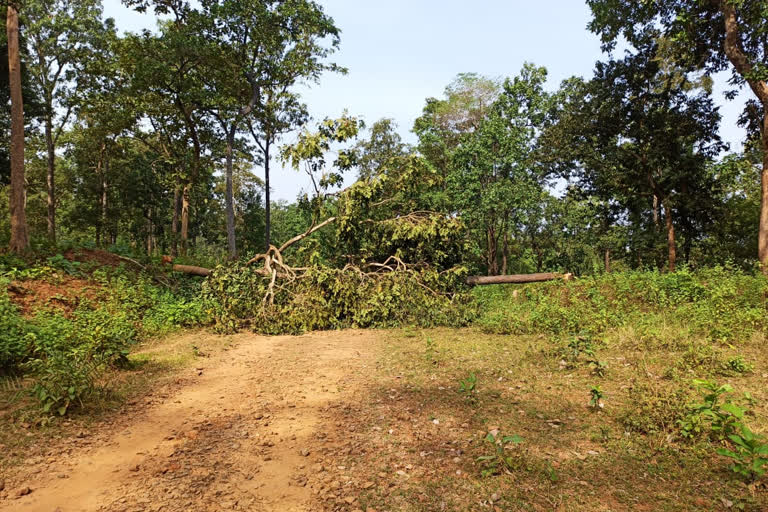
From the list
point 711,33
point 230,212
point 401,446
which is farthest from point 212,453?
point 711,33

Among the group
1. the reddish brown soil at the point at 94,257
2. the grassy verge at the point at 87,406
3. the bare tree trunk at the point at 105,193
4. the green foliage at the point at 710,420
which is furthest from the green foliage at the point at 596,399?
the bare tree trunk at the point at 105,193

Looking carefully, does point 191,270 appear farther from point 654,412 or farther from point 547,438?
point 654,412

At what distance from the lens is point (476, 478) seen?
8.96ft

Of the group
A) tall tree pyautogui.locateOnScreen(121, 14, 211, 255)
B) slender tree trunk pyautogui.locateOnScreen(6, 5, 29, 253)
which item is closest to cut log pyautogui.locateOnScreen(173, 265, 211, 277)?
slender tree trunk pyautogui.locateOnScreen(6, 5, 29, 253)

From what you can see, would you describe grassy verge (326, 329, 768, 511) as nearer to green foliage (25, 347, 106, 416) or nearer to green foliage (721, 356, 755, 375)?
green foliage (721, 356, 755, 375)

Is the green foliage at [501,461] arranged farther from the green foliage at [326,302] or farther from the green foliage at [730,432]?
the green foliage at [326,302]

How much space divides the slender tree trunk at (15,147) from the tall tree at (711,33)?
59.6 feet

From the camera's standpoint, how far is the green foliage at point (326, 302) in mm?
9406

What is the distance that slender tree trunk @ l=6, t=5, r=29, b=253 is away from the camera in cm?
984

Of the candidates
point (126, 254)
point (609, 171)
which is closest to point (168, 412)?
point (126, 254)

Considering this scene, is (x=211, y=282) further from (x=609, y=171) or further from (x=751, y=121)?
(x=751, y=121)

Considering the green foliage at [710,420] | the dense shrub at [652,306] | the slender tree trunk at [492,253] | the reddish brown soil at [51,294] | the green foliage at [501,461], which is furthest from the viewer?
the slender tree trunk at [492,253]

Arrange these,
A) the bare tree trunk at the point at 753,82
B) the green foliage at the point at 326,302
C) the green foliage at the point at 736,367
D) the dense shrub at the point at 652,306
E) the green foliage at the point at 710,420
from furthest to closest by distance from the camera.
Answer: the bare tree trunk at the point at 753,82, the green foliage at the point at 326,302, the dense shrub at the point at 652,306, the green foliage at the point at 736,367, the green foliage at the point at 710,420

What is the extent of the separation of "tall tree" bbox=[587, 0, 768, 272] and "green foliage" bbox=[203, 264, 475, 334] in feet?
27.2
